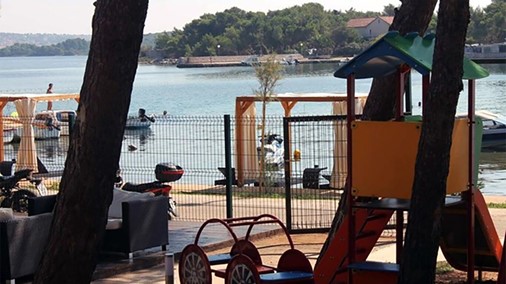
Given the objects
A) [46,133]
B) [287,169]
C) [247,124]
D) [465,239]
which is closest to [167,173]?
[287,169]

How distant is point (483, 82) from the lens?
83062 mm

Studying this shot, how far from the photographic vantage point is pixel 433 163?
805cm

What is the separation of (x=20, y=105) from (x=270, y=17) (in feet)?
280

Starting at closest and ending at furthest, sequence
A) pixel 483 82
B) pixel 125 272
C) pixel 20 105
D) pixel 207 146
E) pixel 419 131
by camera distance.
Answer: pixel 419 131
pixel 125 272
pixel 207 146
pixel 20 105
pixel 483 82

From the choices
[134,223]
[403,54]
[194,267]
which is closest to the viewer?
[403,54]

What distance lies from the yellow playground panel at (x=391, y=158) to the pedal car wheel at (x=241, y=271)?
3.67ft

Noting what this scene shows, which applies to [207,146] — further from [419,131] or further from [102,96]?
[102,96]

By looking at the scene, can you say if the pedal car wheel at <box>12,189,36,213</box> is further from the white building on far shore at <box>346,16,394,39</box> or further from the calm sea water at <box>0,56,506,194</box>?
the white building on far shore at <box>346,16,394,39</box>

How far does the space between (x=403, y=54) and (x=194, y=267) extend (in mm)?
2988

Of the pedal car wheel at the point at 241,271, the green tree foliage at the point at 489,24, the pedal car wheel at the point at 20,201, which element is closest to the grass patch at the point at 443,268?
the pedal car wheel at the point at 241,271

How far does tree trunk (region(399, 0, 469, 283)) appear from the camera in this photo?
797cm

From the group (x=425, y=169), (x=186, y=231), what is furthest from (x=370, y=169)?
(x=186, y=231)

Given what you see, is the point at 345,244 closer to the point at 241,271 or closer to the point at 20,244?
the point at 241,271

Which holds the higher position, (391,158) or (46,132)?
(391,158)
